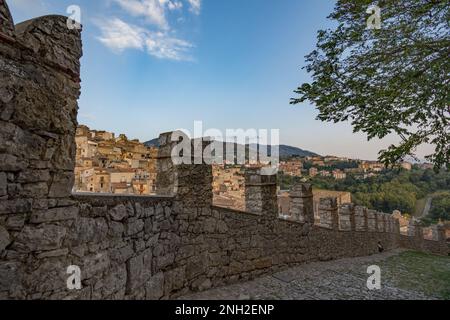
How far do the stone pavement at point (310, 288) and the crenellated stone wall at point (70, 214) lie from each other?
360 millimetres

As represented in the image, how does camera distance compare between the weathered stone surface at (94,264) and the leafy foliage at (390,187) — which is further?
the leafy foliage at (390,187)

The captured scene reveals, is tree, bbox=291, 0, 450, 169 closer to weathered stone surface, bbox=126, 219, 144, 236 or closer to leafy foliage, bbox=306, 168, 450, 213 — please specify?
weathered stone surface, bbox=126, 219, 144, 236

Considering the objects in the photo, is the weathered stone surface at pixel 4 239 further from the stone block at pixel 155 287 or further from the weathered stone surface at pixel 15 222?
the stone block at pixel 155 287

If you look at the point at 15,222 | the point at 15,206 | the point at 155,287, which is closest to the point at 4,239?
the point at 15,222

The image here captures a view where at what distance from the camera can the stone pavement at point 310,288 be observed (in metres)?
4.57

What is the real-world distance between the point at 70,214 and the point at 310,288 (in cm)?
464

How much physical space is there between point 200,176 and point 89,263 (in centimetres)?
235

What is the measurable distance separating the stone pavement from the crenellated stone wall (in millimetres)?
360

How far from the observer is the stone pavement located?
457 cm

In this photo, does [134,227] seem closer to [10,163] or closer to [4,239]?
[4,239]

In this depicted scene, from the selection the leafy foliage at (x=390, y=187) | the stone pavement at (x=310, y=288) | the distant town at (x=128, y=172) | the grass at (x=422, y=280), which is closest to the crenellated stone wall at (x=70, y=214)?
the stone pavement at (x=310, y=288)

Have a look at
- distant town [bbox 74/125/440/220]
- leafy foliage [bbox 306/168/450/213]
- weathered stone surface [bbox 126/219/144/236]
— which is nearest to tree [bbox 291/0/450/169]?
distant town [bbox 74/125/440/220]

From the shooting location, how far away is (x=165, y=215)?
4.14 meters
